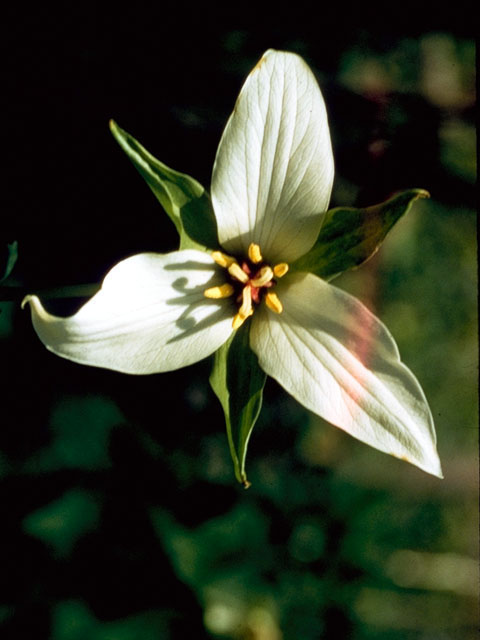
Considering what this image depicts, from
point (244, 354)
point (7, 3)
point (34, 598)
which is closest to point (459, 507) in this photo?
point (34, 598)

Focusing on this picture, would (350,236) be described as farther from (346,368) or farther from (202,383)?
(202,383)

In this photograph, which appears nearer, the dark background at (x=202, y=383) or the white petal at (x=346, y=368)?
the white petal at (x=346, y=368)

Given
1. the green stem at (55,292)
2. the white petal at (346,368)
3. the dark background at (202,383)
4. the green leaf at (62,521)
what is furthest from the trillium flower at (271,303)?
the green leaf at (62,521)

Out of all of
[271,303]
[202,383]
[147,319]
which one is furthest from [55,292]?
[202,383]

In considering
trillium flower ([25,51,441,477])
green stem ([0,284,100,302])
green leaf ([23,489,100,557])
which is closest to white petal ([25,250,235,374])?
trillium flower ([25,51,441,477])

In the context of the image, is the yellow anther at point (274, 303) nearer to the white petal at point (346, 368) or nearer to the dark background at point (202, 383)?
the white petal at point (346, 368)

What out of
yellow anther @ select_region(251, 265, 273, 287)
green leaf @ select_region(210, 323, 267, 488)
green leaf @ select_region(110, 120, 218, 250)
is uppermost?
green leaf @ select_region(110, 120, 218, 250)

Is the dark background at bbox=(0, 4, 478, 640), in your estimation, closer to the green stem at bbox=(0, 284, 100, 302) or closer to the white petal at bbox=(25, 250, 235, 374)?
the green stem at bbox=(0, 284, 100, 302)
